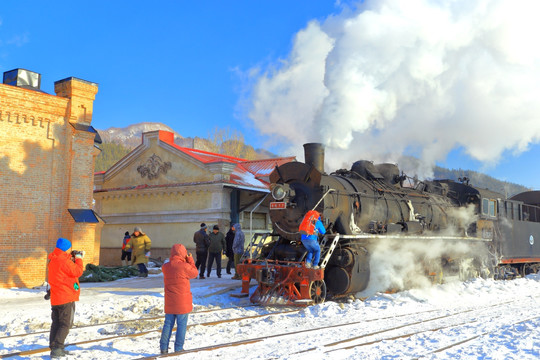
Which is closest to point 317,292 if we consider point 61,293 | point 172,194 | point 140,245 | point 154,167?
point 61,293

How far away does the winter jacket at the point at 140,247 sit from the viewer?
1485 cm

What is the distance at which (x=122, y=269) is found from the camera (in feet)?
53.5

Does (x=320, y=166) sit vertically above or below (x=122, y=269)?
above

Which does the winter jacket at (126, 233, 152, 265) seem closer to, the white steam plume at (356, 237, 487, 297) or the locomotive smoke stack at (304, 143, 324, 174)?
the locomotive smoke stack at (304, 143, 324, 174)

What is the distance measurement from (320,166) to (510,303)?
222 inches

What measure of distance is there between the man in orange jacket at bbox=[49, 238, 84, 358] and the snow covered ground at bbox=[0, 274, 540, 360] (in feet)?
1.08

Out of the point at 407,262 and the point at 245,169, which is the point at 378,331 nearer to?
the point at 407,262

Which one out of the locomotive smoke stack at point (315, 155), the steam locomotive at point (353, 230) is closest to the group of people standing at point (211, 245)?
the steam locomotive at point (353, 230)

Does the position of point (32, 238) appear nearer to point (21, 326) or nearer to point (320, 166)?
point (21, 326)

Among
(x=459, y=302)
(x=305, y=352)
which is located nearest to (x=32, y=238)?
(x=305, y=352)

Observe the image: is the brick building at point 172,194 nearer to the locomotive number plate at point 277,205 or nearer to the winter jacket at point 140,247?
the winter jacket at point 140,247

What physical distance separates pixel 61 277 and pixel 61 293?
0.67 ft

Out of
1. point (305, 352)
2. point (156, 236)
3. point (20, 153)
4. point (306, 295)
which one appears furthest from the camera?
point (156, 236)

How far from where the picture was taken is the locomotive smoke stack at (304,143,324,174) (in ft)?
38.8
